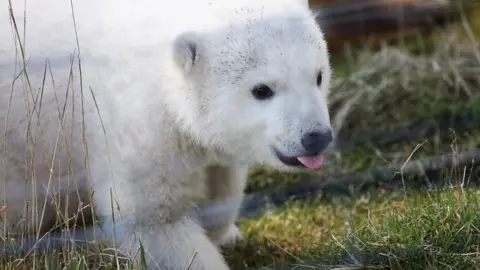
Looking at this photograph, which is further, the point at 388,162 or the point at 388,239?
the point at 388,162

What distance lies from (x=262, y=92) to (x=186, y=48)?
28cm

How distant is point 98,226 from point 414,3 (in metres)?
2.55

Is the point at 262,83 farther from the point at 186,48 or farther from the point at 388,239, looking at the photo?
the point at 388,239

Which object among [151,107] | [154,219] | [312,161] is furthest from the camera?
[154,219]

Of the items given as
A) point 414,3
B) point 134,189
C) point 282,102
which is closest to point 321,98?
point 282,102

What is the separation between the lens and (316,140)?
2768 millimetres

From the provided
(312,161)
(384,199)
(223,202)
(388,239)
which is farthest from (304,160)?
(384,199)

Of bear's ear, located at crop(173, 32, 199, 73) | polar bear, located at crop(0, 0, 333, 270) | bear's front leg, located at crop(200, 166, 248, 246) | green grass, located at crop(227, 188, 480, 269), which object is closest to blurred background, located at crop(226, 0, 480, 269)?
green grass, located at crop(227, 188, 480, 269)

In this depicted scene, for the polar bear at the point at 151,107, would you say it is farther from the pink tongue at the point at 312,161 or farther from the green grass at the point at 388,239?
the green grass at the point at 388,239

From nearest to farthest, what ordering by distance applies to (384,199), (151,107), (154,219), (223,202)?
(151,107)
(154,219)
(223,202)
(384,199)

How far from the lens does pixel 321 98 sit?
287cm

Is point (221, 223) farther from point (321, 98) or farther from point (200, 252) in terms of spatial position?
point (321, 98)

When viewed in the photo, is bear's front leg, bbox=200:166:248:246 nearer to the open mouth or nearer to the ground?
the ground

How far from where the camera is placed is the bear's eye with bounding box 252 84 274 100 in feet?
9.29
